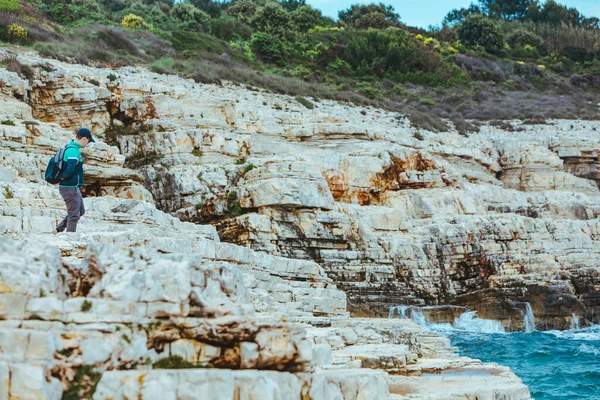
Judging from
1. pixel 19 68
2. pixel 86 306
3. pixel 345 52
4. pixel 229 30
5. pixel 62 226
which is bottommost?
pixel 86 306

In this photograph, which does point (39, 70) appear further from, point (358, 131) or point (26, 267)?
point (26, 267)

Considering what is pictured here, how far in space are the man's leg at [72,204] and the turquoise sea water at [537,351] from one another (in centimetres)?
768

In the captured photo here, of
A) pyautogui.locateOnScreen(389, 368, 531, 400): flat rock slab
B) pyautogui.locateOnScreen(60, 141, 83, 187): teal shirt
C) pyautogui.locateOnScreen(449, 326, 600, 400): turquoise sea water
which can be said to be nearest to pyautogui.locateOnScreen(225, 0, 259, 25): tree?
pyautogui.locateOnScreen(449, 326, 600, 400): turquoise sea water

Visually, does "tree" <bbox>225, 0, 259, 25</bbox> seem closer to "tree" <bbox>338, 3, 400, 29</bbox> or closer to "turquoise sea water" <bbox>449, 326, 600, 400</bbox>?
"tree" <bbox>338, 3, 400, 29</bbox>

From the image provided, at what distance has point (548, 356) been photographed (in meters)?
16.2

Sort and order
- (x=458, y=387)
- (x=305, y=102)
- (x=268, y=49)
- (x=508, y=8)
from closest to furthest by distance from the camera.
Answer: (x=458, y=387)
(x=305, y=102)
(x=268, y=49)
(x=508, y=8)

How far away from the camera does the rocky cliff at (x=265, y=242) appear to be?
557cm

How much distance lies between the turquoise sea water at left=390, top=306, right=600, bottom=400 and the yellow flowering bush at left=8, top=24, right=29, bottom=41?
17981 millimetres

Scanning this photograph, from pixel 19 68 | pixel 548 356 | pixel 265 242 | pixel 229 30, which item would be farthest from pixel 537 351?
pixel 229 30

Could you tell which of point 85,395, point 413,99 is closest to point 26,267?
point 85,395

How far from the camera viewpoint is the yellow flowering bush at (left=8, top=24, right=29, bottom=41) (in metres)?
28.5

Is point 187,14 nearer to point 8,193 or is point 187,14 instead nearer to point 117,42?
point 117,42

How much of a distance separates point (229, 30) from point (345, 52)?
6916 mm

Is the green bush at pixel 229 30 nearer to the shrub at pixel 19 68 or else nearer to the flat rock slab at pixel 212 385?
the shrub at pixel 19 68
